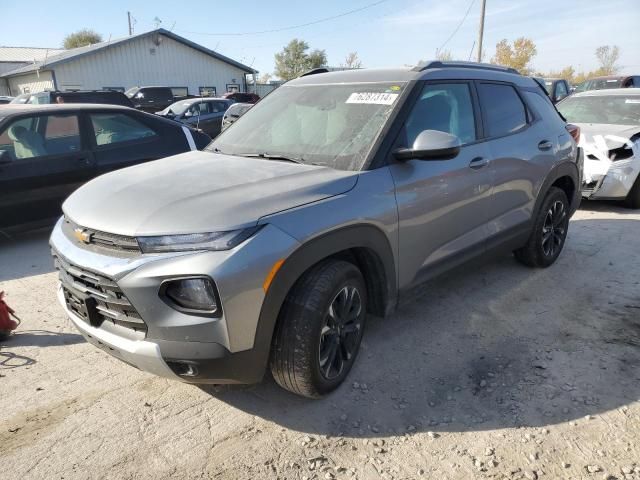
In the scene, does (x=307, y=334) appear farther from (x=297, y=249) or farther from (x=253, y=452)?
(x=253, y=452)

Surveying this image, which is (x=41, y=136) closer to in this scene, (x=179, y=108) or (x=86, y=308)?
(x=86, y=308)

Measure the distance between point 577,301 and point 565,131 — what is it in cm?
170

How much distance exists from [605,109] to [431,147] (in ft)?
21.3

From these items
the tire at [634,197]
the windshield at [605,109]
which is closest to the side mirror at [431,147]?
the tire at [634,197]

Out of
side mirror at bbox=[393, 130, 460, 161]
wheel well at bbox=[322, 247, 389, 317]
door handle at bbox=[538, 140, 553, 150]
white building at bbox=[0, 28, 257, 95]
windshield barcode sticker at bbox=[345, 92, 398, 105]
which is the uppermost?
white building at bbox=[0, 28, 257, 95]

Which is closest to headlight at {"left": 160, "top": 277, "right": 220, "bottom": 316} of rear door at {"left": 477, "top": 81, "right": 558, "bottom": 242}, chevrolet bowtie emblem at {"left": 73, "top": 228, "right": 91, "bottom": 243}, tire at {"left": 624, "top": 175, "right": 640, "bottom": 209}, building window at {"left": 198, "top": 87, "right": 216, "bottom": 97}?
chevrolet bowtie emblem at {"left": 73, "top": 228, "right": 91, "bottom": 243}

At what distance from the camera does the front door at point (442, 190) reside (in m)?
3.02

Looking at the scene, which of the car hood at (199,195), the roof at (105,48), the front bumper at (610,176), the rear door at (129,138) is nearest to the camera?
the car hood at (199,195)

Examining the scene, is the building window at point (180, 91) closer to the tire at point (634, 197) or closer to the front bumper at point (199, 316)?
the tire at point (634, 197)

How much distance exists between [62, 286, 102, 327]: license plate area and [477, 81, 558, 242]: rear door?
281cm

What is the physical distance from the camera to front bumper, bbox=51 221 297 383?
2.14m

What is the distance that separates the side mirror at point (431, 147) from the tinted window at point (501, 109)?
1077 millimetres

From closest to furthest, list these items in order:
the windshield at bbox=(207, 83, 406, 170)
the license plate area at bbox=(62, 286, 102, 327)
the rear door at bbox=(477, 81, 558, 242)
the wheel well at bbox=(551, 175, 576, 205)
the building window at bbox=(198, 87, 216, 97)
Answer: the license plate area at bbox=(62, 286, 102, 327), the windshield at bbox=(207, 83, 406, 170), the rear door at bbox=(477, 81, 558, 242), the wheel well at bbox=(551, 175, 576, 205), the building window at bbox=(198, 87, 216, 97)

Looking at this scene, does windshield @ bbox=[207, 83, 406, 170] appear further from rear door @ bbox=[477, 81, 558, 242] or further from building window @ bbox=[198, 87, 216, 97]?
building window @ bbox=[198, 87, 216, 97]
